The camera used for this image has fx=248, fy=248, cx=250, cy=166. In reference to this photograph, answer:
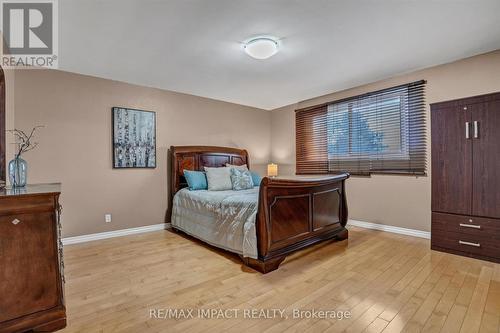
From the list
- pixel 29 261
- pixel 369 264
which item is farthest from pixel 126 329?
pixel 369 264

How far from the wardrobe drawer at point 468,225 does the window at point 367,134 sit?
2.70ft

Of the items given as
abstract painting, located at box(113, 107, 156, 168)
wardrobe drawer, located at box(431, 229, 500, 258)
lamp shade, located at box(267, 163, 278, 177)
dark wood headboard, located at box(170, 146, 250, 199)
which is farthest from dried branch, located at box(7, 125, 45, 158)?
wardrobe drawer, located at box(431, 229, 500, 258)

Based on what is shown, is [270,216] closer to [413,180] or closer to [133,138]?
[413,180]

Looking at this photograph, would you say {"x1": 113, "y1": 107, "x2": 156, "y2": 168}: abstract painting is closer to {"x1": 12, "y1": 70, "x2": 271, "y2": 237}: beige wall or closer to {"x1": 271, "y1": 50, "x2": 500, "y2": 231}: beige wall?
{"x1": 12, "y1": 70, "x2": 271, "y2": 237}: beige wall

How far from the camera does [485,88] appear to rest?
10.1ft

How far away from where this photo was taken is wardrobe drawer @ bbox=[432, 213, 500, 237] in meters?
2.68

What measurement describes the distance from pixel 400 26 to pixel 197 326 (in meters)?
3.11

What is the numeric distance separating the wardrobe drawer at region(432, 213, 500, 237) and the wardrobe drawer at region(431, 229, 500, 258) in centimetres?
4

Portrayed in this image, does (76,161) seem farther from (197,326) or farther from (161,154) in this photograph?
(197,326)

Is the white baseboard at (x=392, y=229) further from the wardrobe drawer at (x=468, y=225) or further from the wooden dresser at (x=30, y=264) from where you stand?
the wooden dresser at (x=30, y=264)

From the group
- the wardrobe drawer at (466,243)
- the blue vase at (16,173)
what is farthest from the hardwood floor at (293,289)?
the blue vase at (16,173)

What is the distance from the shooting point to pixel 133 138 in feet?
13.0

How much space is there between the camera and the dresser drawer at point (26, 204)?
1.50 metres

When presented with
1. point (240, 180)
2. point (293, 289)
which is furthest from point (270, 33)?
point (293, 289)
